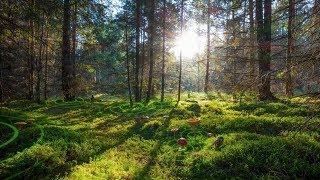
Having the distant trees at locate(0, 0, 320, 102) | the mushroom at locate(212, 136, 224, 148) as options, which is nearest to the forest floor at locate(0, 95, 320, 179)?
the mushroom at locate(212, 136, 224, 148)

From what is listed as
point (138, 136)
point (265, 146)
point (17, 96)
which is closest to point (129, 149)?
point (138, 136)

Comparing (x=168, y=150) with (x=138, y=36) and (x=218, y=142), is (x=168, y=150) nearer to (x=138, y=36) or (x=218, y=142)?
(x=218, y=142)

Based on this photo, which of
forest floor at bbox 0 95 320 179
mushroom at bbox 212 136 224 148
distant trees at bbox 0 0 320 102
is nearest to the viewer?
forest floor at bbox 0 95 320 179

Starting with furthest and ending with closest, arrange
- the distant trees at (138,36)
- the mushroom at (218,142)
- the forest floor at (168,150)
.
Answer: the distant trees at (138,36) → the mushroom at (218,142) → the forest floor at (168,150)

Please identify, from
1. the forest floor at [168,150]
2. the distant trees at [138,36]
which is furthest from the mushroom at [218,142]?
the distant trees at [138,36]

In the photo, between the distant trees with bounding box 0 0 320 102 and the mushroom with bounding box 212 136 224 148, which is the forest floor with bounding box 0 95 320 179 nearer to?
the mushroom with bounding box 212 136 224 148

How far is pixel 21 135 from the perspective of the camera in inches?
320

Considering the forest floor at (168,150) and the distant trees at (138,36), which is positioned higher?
the distant trees at (138,36)

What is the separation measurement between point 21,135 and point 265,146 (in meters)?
6.70

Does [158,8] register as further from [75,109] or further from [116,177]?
[116,177]

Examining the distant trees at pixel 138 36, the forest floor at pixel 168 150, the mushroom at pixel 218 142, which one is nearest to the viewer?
the forest floor at pixel 168 150

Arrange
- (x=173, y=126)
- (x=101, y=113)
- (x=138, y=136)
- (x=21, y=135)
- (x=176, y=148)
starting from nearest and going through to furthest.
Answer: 1. (x=21, y=135)
2. (x=176, y=148)
3. (x=138, y=136)
4. (x=173, y=126)
5. (x=101, y=113)

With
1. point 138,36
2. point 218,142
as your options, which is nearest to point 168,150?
point 218,142

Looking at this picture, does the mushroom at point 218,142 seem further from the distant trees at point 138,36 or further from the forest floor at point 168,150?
the distant trees at point 138,36
